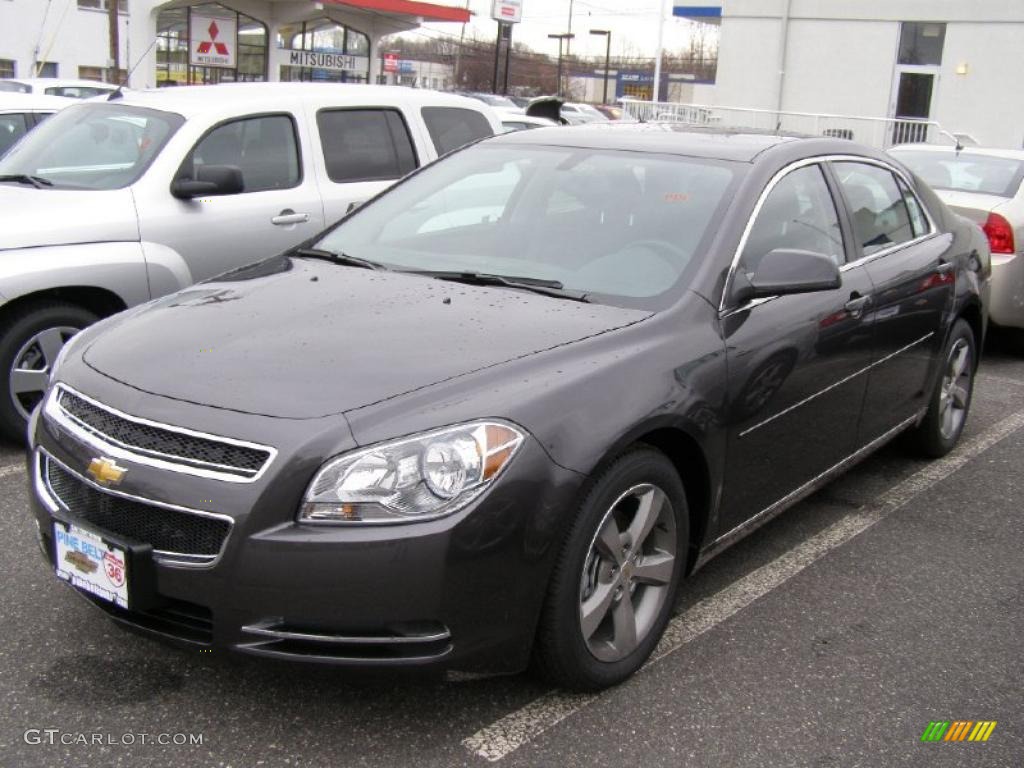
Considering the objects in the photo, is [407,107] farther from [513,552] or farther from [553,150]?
[513,552]

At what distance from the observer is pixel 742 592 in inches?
160

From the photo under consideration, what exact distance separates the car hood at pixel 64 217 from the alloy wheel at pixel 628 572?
350 cm

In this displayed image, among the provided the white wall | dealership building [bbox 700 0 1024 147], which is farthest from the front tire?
the white wall

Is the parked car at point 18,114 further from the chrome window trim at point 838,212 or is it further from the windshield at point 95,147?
the chrome window trim at point 838,212

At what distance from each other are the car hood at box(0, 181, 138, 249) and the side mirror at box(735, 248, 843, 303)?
134 inches

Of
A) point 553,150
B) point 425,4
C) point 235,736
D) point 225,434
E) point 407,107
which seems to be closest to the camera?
point 225,434

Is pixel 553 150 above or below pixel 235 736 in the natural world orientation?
→ above

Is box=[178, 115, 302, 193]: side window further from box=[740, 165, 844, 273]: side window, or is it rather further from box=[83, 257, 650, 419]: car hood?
box=[740, 165, 844, 273]: side window

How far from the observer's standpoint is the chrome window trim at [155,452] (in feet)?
8.98

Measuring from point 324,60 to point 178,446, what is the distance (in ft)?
97.5

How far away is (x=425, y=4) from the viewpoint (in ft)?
105

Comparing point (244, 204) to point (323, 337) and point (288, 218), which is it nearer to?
point (288, 218)

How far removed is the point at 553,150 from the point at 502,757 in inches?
95.1

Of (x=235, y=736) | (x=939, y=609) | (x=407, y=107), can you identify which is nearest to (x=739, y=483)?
(x=939, y=609)
